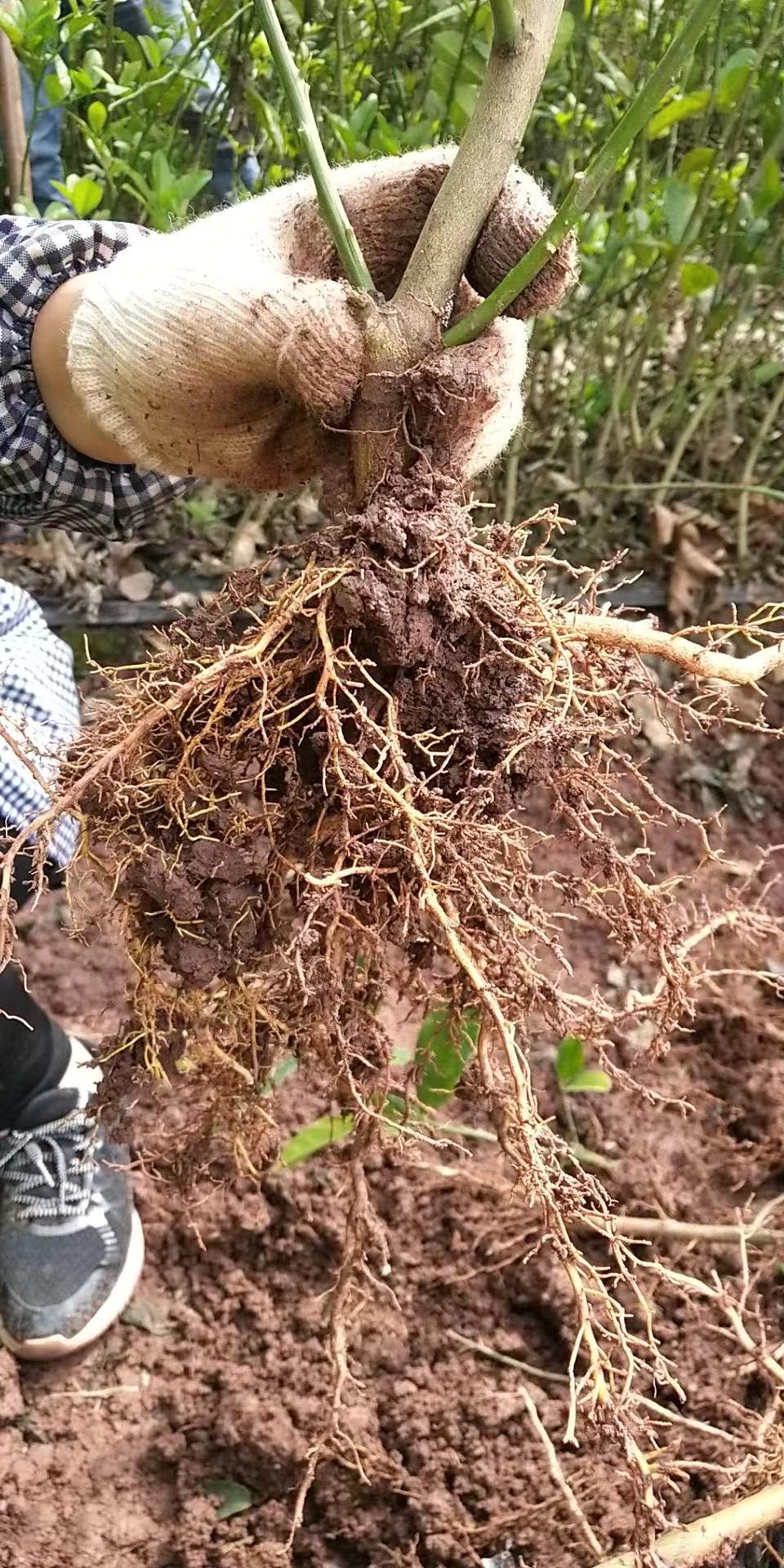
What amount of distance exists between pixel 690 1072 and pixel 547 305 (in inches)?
38.8

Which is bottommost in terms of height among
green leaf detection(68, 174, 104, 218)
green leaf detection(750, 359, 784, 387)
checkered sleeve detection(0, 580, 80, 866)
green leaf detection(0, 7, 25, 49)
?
checkered sleeve detection(0, 580, 80, 866)

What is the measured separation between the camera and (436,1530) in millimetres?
957

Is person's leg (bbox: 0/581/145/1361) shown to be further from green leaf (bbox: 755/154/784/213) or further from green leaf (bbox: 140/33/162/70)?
green leaf (bbox: 755/154/784/213)

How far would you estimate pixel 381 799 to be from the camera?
76 centimetres

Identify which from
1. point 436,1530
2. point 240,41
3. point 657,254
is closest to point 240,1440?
point 436,1530

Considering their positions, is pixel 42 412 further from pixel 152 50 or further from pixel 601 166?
pixel 152 50

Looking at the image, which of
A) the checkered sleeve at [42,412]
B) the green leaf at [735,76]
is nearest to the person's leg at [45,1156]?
the checkered sleeve at [42,412]

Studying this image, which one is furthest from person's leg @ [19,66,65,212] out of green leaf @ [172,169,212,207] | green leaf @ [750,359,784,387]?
green leaf @ [750,359,784,387]

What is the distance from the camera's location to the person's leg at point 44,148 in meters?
1.54

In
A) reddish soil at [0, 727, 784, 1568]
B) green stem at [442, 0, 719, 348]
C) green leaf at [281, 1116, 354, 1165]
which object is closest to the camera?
green stem at [442, 0, 719, 348]

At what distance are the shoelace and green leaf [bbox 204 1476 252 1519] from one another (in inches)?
12.4

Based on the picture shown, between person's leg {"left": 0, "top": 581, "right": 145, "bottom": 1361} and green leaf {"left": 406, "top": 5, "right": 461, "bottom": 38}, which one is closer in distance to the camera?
person's leg {"left": 0, "top": 581, "right": 145, "bottom": 1361}

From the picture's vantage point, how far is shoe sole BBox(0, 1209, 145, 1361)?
108 centimetres

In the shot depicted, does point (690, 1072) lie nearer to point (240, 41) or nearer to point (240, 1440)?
point (240, 1440)
